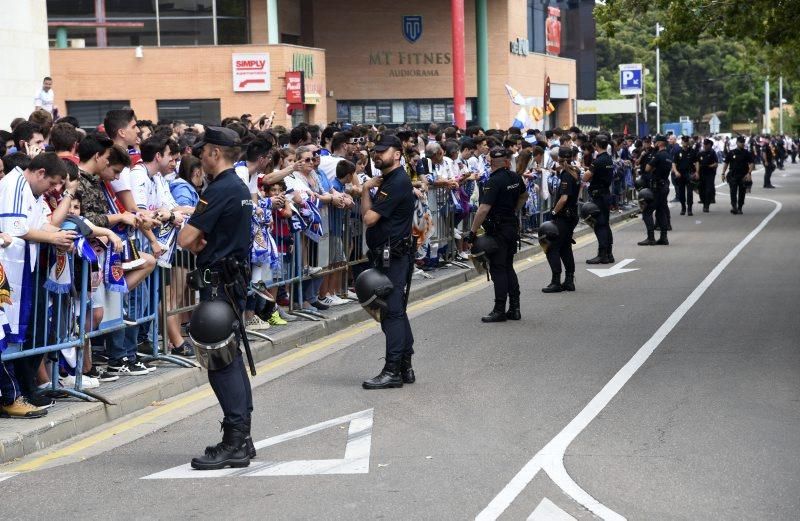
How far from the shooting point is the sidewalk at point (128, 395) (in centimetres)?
841

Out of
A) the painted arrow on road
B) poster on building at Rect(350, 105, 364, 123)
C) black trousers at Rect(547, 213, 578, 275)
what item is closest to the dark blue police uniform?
black trousers at Rect(547, 213, 578, 275)

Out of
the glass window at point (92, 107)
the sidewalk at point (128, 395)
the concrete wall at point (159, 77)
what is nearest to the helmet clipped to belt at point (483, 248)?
the sidewalk at point (128, 395)

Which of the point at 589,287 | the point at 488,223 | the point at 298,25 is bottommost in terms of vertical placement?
the point at 589,287

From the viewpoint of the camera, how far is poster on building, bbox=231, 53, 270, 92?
151ft

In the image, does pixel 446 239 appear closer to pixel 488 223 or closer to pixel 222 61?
pixel 488 223

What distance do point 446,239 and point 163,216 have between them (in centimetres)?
850

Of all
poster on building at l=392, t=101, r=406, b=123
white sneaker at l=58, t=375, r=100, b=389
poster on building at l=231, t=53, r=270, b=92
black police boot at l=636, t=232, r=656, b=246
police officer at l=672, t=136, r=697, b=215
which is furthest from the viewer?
poster on building at l=392, t=101, r=406, b=123

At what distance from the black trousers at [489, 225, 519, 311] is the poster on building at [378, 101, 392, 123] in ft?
144

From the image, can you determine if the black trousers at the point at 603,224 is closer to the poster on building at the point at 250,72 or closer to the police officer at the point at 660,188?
the police officer at the point at 660,188

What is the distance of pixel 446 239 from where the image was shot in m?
18.7

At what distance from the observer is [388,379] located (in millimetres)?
10203

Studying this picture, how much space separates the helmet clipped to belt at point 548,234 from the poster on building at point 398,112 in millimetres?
41589

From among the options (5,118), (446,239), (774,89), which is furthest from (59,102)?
(774,89)

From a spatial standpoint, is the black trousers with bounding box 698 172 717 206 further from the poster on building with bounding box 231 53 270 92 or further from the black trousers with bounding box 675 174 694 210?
the poster on building with bounding box 231 53 270 92
